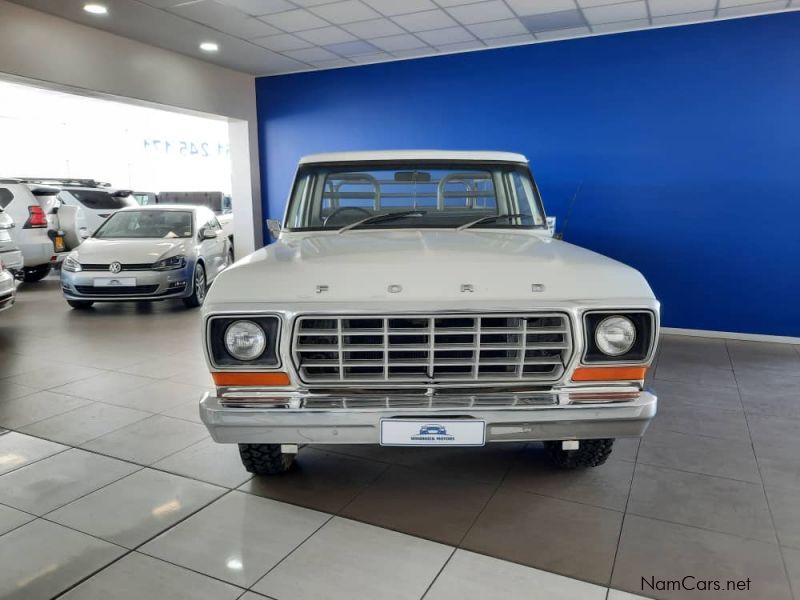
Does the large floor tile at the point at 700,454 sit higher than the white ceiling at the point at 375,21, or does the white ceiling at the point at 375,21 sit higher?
the white ceiling at the point at 375,21

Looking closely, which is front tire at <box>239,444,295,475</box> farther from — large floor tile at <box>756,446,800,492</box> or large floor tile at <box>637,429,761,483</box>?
large floor tile at <box>756,446,800,492</box>

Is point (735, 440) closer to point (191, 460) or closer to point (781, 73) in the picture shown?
point (191, 460)

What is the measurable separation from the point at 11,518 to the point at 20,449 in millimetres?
848

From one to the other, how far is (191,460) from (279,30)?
5292 millimetres

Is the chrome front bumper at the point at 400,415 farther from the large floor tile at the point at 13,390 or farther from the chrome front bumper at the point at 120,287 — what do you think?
the chrome front bumper at the point at 120,287

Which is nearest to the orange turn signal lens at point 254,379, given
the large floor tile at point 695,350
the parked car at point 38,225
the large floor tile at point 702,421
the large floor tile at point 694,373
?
the large floor tile at point 702,421

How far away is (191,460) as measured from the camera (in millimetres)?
3092

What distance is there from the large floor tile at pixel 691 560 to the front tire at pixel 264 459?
5.06ft

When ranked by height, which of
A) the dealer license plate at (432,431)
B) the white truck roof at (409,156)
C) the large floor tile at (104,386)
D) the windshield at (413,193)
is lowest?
the large floor tile at (104,386)

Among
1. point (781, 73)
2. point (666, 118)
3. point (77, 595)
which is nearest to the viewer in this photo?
point (77, 595)

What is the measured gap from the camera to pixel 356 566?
2186 mm

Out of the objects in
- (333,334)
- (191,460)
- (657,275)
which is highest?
(333,334)

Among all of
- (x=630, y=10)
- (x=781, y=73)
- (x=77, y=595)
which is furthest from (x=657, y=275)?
(x=77, y=595)

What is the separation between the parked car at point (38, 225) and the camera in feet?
29.7
